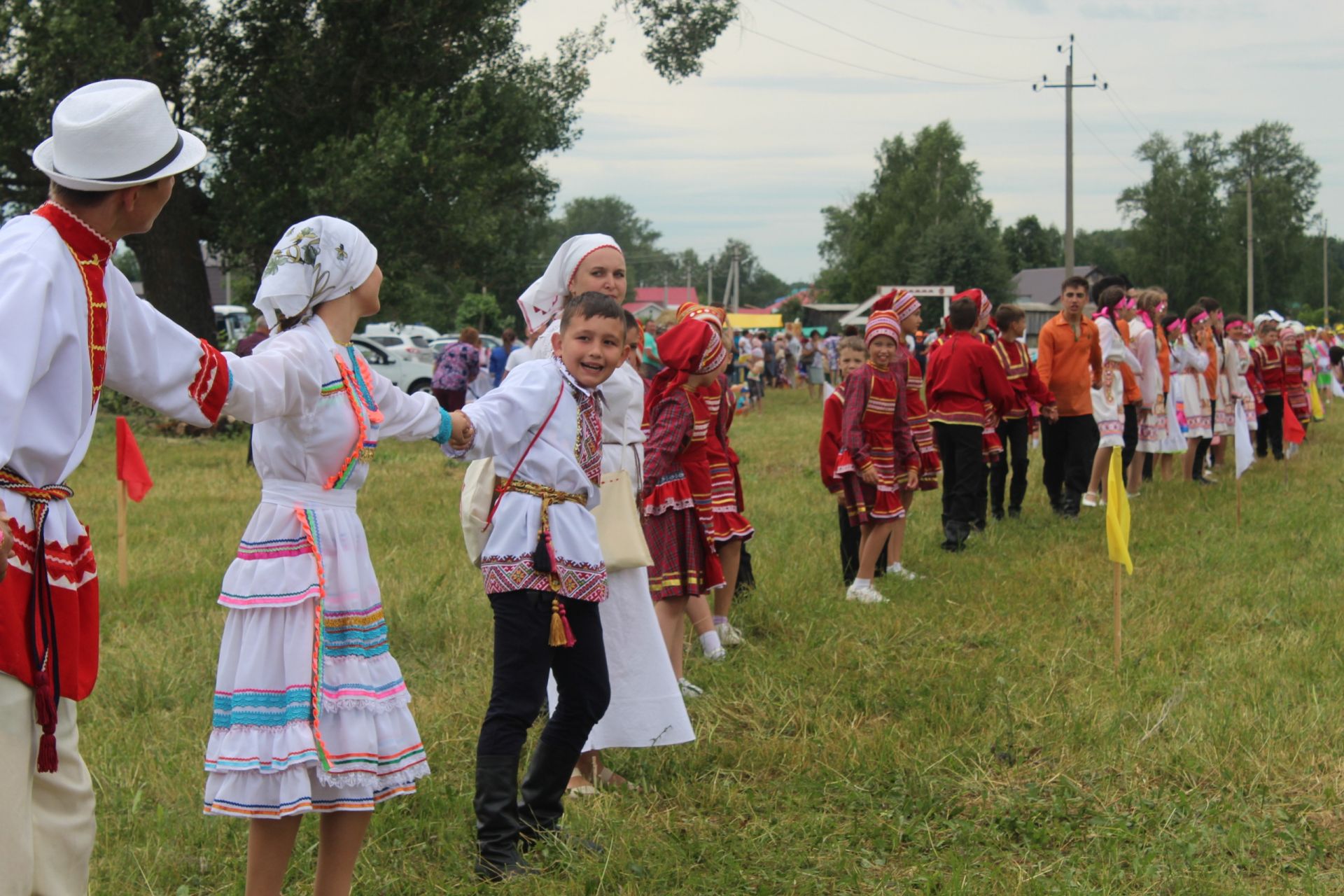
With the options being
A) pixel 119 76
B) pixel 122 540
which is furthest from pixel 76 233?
pixel 119 76

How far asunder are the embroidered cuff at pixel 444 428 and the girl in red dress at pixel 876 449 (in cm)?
446

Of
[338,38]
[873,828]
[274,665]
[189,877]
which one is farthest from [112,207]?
[338,38]

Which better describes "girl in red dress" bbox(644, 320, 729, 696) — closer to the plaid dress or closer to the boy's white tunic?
the plaid dress

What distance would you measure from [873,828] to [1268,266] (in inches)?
3572

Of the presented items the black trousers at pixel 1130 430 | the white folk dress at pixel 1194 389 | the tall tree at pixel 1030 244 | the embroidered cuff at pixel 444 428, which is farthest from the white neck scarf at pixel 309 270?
the tall tree at pixel 1030 244

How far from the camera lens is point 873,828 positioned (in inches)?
168

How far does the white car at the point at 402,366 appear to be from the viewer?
27562mm

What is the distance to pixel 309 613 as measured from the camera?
121 inches

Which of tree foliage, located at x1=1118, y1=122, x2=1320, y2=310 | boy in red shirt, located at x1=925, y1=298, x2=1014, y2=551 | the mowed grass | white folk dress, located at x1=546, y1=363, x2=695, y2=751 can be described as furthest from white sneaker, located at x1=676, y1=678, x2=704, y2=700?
tree foliage, located at x1=1118, y1=122, x2=1320, y2=310

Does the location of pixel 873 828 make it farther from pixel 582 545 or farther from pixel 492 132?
pixel 492 132

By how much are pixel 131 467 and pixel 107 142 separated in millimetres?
5701

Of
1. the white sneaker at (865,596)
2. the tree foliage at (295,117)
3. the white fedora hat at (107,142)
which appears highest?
the tree foliage at (295,117)

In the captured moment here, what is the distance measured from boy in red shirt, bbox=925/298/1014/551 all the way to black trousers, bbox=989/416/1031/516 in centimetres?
80

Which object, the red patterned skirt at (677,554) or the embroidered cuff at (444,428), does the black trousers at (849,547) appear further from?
the embroidered cuff at (444,428)
